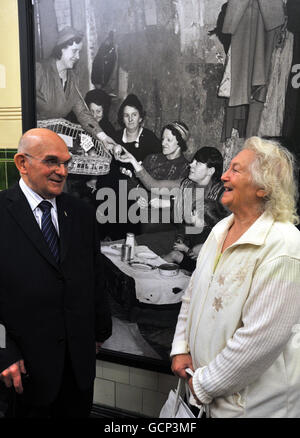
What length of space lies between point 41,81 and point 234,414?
1.78 meters

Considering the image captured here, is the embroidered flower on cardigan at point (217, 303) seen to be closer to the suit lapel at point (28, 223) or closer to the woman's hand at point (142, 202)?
the suit lapel at point (28, 223)

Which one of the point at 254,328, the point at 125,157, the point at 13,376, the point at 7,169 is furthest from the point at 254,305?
the point at 7,169

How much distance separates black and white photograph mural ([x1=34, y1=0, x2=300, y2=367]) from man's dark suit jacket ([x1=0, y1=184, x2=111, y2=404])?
1.40 ft

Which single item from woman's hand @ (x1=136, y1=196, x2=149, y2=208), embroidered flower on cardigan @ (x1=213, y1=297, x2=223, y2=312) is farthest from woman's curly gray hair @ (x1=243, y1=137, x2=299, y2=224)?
woman's hand @ (x1=136, y1=196, x2=149, y2=208)

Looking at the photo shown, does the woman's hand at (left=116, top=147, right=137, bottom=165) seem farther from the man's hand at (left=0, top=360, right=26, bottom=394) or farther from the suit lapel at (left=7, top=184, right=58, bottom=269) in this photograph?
the man's hand at (left=0, top=360, right=26, bottom=394)

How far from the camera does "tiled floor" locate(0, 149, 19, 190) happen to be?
79.0 inches

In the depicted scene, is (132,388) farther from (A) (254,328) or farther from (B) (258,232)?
(B) (258,232)

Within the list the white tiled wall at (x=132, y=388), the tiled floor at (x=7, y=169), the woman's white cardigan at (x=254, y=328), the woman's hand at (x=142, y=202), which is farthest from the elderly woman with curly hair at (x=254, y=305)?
the tiled floor at (x=7, y=169)

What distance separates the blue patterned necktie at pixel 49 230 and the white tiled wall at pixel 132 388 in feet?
3.13

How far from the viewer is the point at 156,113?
5.42 feet

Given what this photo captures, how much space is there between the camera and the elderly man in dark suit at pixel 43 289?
1.28 meters

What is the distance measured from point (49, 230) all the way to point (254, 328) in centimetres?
84

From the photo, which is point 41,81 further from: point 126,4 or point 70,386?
point 70,386

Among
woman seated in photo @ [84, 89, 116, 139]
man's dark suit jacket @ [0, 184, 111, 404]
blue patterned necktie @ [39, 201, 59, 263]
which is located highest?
woman seated in photo @ [84, 89, 116, 139]
